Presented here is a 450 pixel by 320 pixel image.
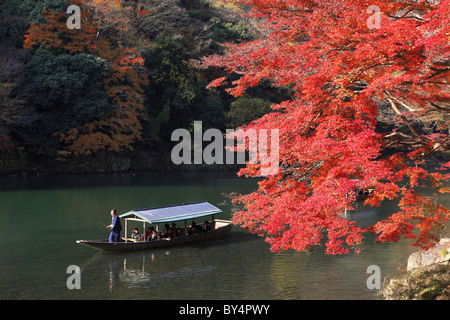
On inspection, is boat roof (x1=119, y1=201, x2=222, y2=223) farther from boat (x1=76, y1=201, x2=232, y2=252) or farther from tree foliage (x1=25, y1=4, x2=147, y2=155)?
tree foliage (x1=25, y1=4, x2=147, y2=155)

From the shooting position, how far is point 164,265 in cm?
1794

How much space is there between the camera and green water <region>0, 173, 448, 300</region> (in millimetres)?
14688

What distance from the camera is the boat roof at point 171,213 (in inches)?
833

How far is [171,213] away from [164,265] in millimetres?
4393

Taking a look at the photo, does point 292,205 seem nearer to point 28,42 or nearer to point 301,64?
point 301,64

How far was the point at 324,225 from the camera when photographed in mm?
11820
